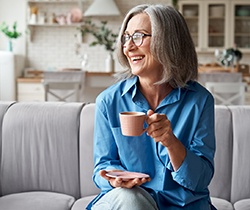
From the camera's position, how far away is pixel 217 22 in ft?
24.5

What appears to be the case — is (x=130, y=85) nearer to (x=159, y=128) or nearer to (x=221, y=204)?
(x=159, y=128)

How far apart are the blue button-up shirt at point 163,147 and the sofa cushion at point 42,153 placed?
0.73m

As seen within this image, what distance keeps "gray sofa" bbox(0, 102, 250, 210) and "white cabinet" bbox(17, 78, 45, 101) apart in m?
4.23

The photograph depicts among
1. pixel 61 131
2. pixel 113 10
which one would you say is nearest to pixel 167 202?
pixel 61 131

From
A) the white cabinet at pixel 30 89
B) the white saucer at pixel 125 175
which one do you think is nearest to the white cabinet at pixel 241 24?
the white cabinet at pixel 30 89

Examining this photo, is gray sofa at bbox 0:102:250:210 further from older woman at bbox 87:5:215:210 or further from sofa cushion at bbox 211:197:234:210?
older woman at bbox 87:5:215:210

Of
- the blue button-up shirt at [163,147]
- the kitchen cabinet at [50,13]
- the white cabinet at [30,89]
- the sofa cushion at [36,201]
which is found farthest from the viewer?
the kitchen cabinet at [50,13]

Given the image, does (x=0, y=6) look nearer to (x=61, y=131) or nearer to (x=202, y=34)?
(x=202, y=34)

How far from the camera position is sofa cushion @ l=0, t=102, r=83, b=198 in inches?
97.3

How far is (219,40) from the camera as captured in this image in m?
7.44

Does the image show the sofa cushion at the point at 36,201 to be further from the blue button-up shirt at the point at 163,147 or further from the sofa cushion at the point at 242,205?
the sofa cushion at the point at 242,205

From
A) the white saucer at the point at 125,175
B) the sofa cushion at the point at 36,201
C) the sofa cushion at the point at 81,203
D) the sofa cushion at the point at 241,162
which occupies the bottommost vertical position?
the sofa cushion at the point at 81,203

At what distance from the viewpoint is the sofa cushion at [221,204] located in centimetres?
222

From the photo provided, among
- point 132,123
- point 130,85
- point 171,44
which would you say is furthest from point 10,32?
→ point 132,123
